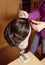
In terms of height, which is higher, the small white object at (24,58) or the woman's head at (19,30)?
the woman's head at (19,30)

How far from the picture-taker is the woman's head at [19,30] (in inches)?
30.1

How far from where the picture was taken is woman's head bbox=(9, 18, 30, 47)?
764 mm

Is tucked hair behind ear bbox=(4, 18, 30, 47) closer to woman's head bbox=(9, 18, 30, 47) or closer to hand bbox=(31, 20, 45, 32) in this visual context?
woman's head bbox=(9, 18, 30, 47)

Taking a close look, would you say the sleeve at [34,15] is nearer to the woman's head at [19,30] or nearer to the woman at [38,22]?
the woman at [38,22]

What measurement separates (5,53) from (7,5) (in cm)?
60

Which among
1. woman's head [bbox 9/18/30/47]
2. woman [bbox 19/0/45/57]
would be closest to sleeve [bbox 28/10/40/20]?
woman [bbox 19/0/45/57]

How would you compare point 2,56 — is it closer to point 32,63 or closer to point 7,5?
point 7,5

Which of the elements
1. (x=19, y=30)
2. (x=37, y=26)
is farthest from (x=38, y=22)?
(x=19, y=30)

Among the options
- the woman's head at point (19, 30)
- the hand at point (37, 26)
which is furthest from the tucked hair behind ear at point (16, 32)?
the hand at point (37, 26)

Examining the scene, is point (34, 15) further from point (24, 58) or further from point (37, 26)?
point (24, 58)

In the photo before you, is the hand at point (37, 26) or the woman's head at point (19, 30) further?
the hand at point (37, 26)

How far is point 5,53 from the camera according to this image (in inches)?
75.0

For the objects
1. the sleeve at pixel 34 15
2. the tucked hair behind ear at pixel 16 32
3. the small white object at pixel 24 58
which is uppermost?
the sleeve at pixel 34 15

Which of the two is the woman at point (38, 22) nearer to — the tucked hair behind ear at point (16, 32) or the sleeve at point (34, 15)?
the sleeve at point (34, 15)
